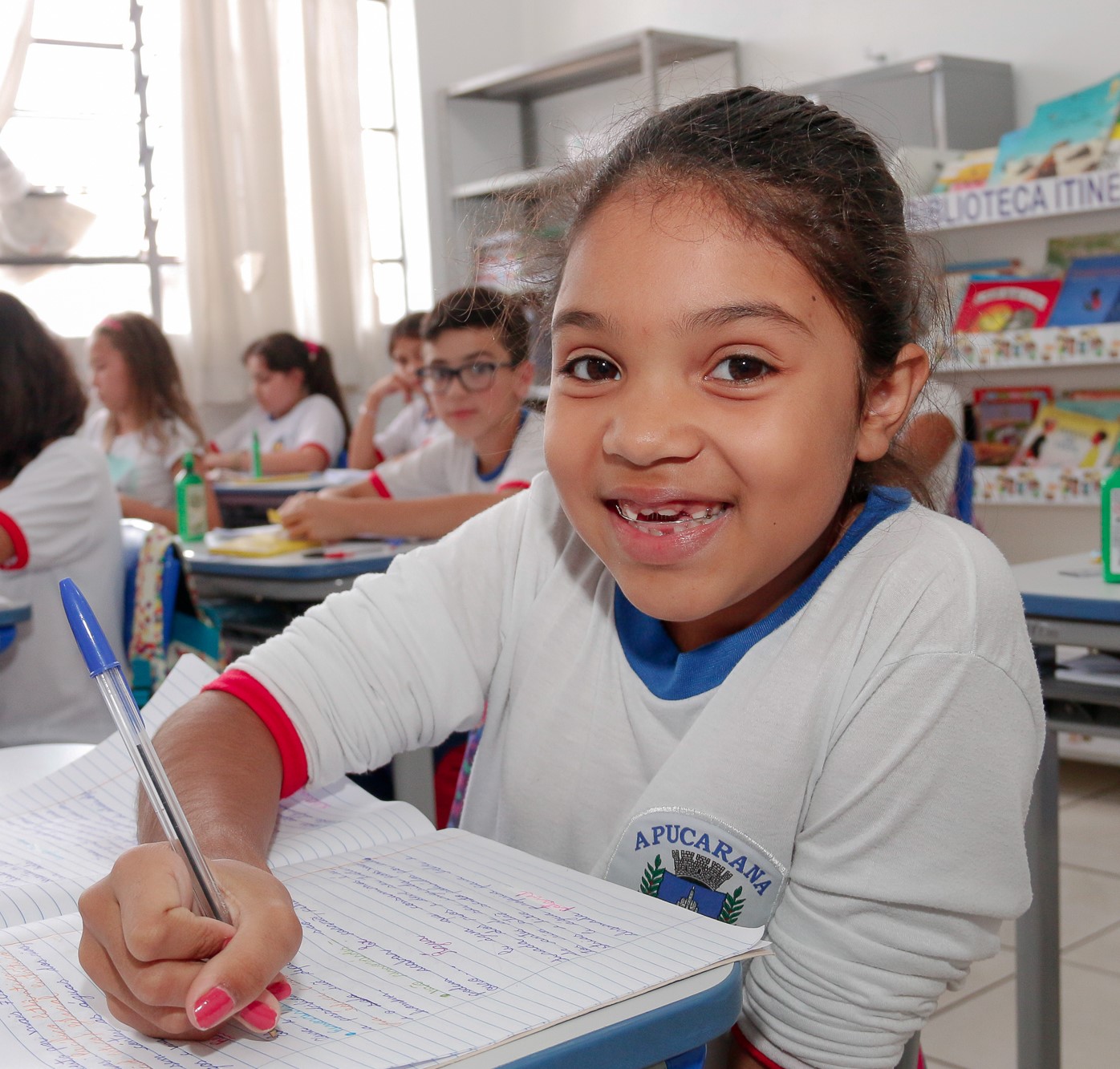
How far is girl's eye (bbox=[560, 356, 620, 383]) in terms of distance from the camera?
2.76ft

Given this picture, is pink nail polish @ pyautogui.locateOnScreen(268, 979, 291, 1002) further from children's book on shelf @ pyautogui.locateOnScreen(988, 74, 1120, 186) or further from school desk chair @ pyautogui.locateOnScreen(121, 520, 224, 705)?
children's book on shelf @ pyautogui.locateOnScreen(988, 74, 1120, 186)

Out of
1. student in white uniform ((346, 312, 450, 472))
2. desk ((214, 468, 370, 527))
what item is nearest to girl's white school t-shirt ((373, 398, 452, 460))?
student in white uniform ((346, 312, 450, 472))

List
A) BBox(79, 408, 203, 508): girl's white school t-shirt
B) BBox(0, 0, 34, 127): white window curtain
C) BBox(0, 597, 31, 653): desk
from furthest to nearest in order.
Answer: 1. BBox(0, 0, 34, 127): white window curtain
2. BBox(79, 408, 203, 508): girl's white school t-shirt
3. BBox(0, 597, 31, 653): desk

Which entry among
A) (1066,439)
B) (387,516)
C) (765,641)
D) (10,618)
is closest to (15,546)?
(10,618)

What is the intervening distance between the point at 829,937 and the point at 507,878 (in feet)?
0.63

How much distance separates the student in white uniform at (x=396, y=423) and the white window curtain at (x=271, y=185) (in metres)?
0.54

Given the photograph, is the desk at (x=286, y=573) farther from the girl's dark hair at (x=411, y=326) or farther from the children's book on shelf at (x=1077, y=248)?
the girl's dark hair at (x=411, y=326)

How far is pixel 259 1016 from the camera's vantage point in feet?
1.84

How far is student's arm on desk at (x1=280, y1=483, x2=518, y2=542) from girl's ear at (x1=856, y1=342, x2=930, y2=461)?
70.8 inches

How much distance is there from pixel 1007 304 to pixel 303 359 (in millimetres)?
3085

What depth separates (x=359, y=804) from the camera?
936mm

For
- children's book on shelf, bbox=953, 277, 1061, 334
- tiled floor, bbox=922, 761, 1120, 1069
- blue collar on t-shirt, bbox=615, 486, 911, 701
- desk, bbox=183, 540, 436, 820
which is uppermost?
children's book on shelf, bbox=953, 277, 1061, 334

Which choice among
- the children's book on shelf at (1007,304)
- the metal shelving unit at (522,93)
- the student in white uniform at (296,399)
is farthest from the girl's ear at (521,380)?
the student in white uniform at (296,399)

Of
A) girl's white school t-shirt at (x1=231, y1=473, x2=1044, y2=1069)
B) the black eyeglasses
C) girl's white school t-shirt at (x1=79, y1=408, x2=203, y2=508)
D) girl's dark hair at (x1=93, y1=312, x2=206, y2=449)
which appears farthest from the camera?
girl's dark hair at (x1=93, y1=312, x2=206, y2=449)
